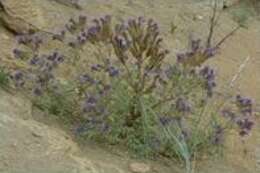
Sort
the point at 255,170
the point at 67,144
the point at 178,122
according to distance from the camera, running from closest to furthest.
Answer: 1. the point at 67,144
2. the point at 178,122
3. the point at 255,170

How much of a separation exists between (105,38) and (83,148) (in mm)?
580

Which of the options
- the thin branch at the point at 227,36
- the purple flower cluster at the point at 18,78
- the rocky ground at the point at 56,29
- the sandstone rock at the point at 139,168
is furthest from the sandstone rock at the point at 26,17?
the sandstone rock at the point at 139,168

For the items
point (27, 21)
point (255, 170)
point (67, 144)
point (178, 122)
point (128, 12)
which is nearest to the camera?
point (67, 144)

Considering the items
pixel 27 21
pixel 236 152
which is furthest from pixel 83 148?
pixel 27 21

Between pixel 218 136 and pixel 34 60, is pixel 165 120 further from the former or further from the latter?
pixel 34 60

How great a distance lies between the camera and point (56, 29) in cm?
508

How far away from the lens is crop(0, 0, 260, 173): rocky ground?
361 centimetres

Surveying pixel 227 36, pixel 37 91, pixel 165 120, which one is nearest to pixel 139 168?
pixel 165 120

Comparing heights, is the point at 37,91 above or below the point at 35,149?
above

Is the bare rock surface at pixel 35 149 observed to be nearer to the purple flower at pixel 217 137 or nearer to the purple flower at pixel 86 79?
the purple flower at pixel 86 79

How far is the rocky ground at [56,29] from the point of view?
3.61 m

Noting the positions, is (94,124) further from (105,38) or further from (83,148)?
(105,38)

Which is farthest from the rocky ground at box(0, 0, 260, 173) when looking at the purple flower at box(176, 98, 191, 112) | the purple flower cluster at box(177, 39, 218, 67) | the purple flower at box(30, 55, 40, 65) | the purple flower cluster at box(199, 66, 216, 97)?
the purple flower cluster at box(177, 39, 218, 67)

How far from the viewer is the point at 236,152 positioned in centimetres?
445
